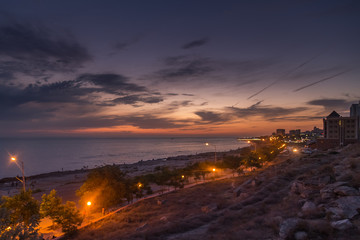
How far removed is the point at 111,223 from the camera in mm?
19484

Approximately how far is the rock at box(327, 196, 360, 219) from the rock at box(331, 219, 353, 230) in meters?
0.97

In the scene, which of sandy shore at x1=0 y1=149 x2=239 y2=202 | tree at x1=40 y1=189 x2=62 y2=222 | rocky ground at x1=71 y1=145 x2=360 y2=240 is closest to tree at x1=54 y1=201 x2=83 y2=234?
tree at x1=40 y1=189 x2=62 y2=222

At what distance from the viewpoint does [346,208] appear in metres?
11.8

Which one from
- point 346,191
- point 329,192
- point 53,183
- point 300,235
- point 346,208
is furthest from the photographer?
point 53,183

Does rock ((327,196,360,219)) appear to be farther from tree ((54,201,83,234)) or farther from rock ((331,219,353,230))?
tree ((54,201,83,234))

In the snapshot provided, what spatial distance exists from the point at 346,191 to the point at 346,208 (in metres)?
2.90

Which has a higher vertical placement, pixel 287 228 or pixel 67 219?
pixel 287 228

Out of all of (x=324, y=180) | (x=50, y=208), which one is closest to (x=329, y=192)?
(x=324, y=180)

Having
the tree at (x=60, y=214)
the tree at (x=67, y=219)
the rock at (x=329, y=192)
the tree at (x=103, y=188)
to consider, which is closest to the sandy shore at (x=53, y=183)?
the tree at (x=103, y=188)

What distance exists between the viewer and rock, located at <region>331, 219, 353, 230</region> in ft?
33.1

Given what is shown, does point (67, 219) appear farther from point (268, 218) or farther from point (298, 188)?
point (298, 188)

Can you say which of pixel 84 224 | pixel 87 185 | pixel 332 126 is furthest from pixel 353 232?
pixel 332 126

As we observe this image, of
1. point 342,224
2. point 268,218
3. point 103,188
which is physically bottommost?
point 103,188

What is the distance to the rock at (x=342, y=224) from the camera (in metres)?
10.1
